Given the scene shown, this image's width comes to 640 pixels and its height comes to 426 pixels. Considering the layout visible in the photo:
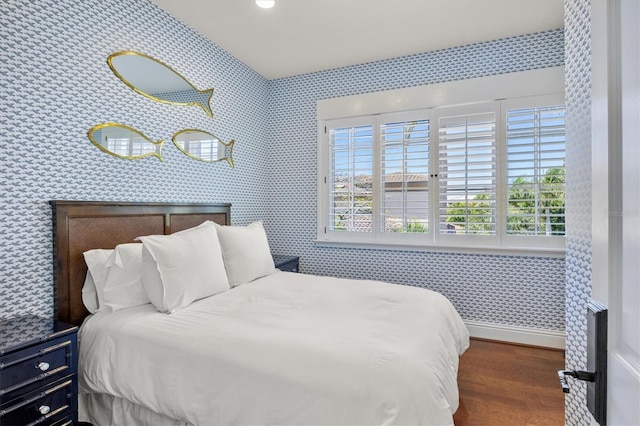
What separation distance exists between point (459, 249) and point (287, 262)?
1.76m

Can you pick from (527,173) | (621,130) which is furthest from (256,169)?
(621,130)

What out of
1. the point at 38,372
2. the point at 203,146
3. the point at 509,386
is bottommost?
the point at 509,386

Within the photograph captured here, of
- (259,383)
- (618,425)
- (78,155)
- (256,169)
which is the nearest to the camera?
(618,425)

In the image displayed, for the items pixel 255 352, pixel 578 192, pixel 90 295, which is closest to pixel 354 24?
pixel 578 192

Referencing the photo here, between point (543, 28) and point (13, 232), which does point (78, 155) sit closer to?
point (13, 232)

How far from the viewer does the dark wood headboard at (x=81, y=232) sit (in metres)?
1.96

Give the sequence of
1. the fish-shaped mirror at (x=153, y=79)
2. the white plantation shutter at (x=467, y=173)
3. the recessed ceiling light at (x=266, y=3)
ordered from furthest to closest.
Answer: the white plantation shutter at (x=467, y=173), the recessed ceiling light at (x=266, y=3), the fish-shaped mirror at (x=153, y=79)

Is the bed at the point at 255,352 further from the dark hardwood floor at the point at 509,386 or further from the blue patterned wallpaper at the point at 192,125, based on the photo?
the dark hardwood floor at the point at 509,386

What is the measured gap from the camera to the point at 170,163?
2.80 meters

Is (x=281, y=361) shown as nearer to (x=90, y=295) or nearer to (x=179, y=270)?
(x=179, y=270)

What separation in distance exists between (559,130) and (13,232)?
405cm

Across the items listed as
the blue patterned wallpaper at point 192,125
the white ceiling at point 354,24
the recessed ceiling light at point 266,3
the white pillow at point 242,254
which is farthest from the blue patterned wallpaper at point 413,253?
the recessed ceiling light at point 266,3

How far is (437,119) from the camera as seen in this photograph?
3.41m

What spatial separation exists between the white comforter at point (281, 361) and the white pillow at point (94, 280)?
133 mm
